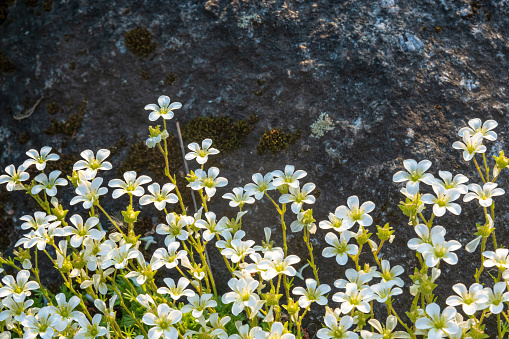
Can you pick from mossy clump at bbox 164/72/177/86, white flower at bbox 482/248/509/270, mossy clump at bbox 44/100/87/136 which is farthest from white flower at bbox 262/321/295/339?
mossy clump at bbox 44/100/87/136

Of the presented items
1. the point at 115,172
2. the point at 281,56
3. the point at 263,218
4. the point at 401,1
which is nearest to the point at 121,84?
the point at 115,172

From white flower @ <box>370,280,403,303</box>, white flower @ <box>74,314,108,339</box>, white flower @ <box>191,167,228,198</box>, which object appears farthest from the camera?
white flower @ <box>191,167,228,198</box>

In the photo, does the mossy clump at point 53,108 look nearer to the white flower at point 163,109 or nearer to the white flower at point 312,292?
the white flower at point 163,109

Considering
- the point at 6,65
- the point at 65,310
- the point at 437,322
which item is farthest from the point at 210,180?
the point at 6,65

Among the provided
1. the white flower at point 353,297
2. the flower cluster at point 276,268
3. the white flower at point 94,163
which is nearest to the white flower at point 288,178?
the flower cluster at point 276,268

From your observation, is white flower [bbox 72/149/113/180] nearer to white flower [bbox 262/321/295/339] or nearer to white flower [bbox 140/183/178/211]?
white flower [bbox 140/183/178/211]
